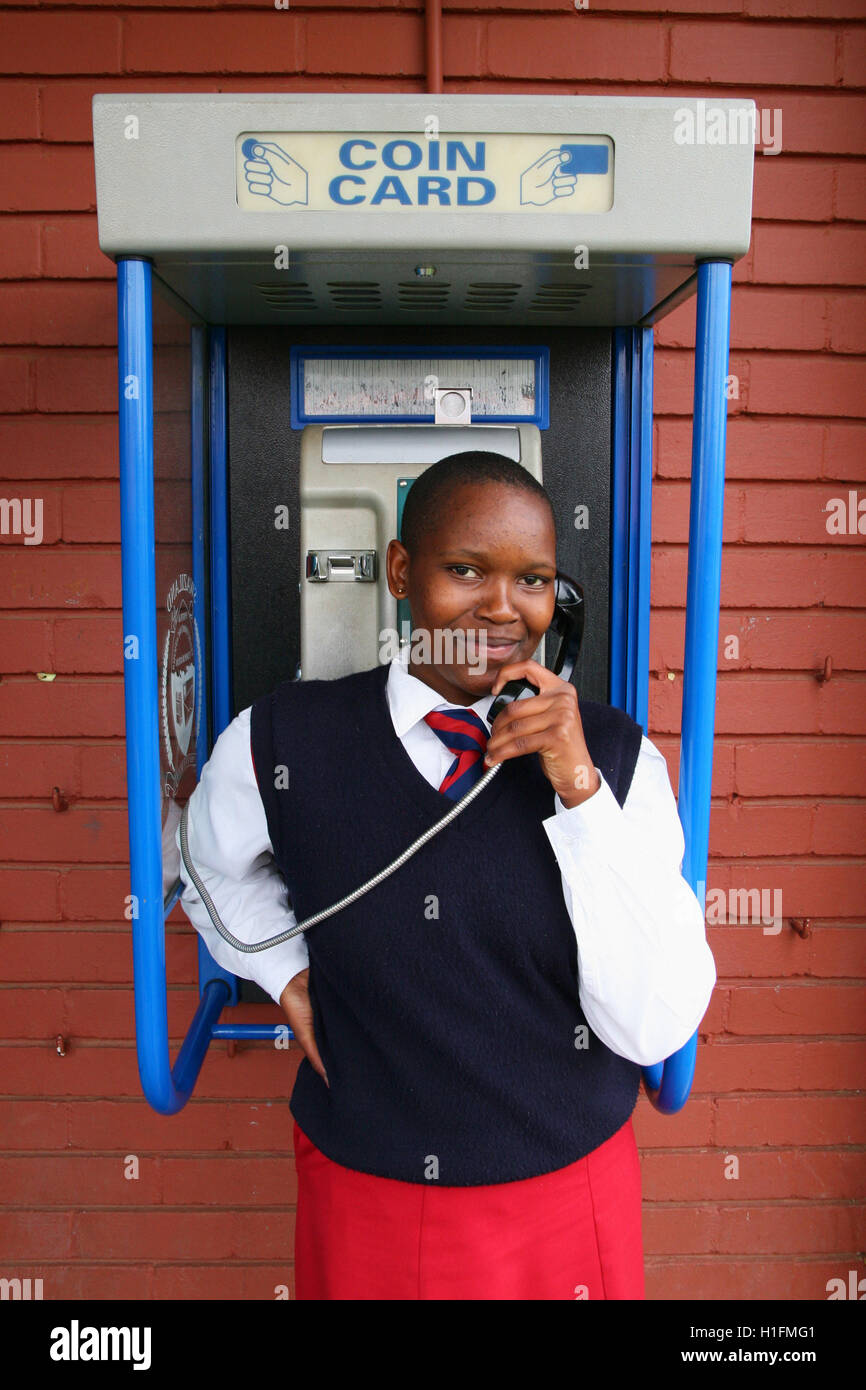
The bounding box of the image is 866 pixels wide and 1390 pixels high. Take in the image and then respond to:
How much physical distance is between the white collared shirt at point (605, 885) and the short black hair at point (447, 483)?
210 mm

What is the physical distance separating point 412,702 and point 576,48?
65.2 inches

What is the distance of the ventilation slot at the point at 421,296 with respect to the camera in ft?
5.26

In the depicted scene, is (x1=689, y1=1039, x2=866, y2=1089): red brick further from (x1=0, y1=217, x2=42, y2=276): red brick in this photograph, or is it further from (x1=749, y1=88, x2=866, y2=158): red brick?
(x1=0, y1=217, x2=42, y2=276): red brick

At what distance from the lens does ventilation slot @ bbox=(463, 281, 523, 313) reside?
159 centimetres

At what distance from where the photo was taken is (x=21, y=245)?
218cm

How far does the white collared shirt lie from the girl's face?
0.31 ft

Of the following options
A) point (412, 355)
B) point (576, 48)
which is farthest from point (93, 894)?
point (576, 48)

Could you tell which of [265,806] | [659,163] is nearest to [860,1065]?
[265,806]

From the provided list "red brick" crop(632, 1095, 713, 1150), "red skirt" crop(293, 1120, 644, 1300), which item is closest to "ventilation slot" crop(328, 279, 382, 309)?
"red skirt" crop(293, 1120, 644, 1300)

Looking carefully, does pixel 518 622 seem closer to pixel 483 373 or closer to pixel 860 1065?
pixel 483 373

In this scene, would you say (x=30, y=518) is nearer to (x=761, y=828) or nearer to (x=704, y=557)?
(x=704, y=557)

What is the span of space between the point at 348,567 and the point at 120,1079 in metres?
1.51

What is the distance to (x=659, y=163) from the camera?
4.32ft

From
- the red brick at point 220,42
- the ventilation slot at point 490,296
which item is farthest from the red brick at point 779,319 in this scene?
the red brick at point 220,42
